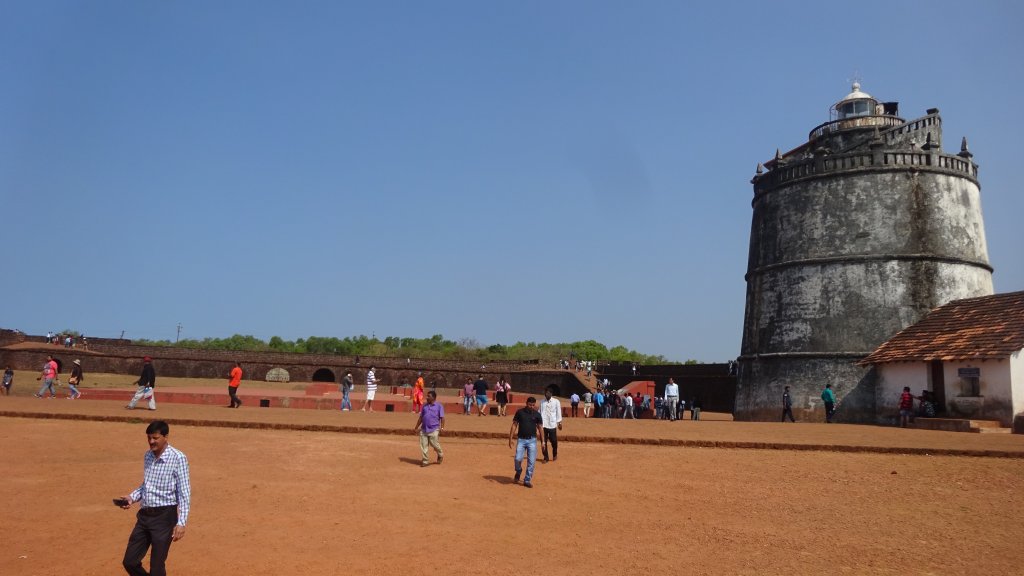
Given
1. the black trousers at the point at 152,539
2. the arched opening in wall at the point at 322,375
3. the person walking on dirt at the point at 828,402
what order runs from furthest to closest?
1. the arched opening in wall at the point at 322,375
2. the person walking on dirt at the point at 828,402
3. the black trousers at the point at 152,539

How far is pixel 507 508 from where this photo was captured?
786 centimetres

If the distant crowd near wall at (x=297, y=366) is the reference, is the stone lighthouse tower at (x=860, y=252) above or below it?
above

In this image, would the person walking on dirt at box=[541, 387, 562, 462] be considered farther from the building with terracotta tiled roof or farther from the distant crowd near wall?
the distant crowd near wall

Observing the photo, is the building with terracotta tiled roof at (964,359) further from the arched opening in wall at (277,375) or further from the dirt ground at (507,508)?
the arched opening in wall at (277,375)

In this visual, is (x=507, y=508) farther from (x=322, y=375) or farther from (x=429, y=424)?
(x=322, y=375)

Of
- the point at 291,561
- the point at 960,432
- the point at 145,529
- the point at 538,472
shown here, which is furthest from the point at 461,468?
the point at 960,432

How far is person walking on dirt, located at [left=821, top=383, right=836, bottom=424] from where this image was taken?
18.2 metres

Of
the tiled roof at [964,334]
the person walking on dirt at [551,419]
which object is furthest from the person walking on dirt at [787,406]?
the person walking on dirt at [551,419]

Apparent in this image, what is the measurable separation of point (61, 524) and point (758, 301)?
1942 centimetres

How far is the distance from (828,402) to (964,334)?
355 cm

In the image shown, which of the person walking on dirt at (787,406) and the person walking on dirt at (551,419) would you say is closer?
the person walking on dirt at (551,419)

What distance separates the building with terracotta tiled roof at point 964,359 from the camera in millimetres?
14547

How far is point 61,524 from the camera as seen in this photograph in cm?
685

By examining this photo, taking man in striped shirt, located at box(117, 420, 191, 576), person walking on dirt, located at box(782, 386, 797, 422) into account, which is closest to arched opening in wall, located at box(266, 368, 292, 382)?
person walking on dirt, located at box(782, 386, 797, 422)
